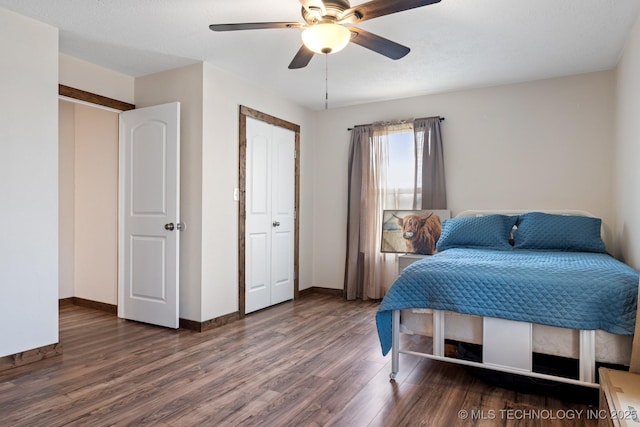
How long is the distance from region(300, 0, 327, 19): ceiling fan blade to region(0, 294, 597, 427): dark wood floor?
86.0 inches

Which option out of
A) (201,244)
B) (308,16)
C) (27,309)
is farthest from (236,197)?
(308,16)

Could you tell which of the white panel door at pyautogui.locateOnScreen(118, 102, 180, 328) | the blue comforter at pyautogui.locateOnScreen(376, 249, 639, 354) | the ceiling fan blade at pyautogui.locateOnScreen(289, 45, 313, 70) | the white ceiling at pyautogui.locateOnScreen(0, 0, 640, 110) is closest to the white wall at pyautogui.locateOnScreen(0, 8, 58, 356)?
the white ceiling at pyautogui.locateOnScreen(0, 0, 640, 110)

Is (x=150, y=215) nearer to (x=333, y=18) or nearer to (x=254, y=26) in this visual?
(x=254, y=26)

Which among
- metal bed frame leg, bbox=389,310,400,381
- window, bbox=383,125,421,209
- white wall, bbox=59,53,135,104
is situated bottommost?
metal bed frame leg, bbox=389,310,400,381

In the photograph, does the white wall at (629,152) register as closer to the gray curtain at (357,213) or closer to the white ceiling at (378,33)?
A: the white ceiling at (378,33)

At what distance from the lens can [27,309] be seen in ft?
9.21

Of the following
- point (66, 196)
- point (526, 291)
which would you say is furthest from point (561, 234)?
point (66, 196)

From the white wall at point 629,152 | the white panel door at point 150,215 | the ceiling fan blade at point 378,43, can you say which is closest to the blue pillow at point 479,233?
the white wall at point 629,152

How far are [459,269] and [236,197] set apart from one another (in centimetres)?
244

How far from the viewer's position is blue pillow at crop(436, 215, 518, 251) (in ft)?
11.5

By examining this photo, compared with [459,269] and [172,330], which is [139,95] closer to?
[172,330]

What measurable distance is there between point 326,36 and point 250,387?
7.04ft

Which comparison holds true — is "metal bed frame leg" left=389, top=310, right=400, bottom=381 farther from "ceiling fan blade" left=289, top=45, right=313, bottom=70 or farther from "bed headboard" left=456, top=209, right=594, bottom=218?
"bed headboard" left=456, top=209, right=594, bottom=218

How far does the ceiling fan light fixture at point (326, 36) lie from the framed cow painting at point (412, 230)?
2.68 metres
